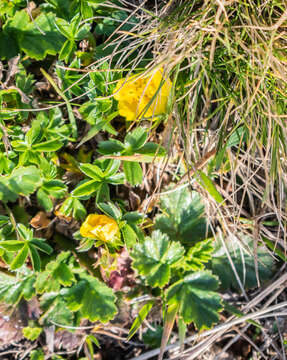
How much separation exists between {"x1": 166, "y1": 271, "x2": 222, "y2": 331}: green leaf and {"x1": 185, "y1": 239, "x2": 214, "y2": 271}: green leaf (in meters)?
0.07

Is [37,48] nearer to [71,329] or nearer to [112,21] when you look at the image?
[112,21]

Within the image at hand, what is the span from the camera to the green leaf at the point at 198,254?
6.27 ft

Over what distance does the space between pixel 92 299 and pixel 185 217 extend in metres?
0.64

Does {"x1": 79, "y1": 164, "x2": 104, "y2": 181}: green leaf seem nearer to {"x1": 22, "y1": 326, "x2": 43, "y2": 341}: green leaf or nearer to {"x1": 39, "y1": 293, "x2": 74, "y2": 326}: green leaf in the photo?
{"x1": 39, "y1": 293, "x2": 74, "y2": 326}: green leaf

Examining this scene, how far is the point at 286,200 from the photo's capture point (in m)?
1.68

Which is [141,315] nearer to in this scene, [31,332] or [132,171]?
[31,332]

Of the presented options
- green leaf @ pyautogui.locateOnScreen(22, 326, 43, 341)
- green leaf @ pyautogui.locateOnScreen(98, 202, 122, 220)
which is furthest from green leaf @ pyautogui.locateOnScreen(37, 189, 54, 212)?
green leaf @ pyautogui.locateOnScreen(22, 326, 43, 341)

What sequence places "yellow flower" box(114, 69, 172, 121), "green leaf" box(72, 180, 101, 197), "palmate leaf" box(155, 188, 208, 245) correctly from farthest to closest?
"palmate leaf" box(155, 188, 208, 245), "green leaf" box(72, 180, 101, 197), "yellow flower" box(114, 69, 172, 121)

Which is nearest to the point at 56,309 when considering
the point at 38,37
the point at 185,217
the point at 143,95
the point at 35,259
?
the point at 35,259

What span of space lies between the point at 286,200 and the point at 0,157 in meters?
1.26

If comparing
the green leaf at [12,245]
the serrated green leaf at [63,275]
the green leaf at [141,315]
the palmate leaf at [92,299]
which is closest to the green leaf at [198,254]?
the green leaf at [141,315]

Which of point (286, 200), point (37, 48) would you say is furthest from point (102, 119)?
point (286, 200)

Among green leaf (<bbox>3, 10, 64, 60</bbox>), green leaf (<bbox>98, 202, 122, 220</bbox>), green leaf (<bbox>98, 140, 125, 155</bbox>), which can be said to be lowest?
green leaf (<bbox>98, 202, 122, 220</bbox>)

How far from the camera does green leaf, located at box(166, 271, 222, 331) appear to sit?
1888mm
